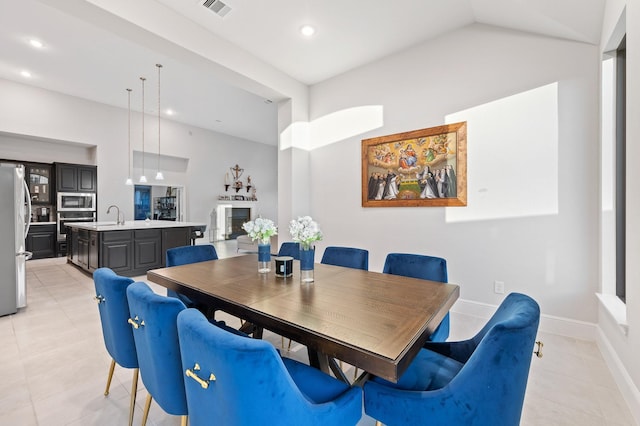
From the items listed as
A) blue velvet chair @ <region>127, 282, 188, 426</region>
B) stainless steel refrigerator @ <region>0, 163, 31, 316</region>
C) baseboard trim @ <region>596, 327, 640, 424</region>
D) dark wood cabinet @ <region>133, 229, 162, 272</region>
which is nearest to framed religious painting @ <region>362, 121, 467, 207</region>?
baseboard trim @ <region>596, 327, 640, 424</region>

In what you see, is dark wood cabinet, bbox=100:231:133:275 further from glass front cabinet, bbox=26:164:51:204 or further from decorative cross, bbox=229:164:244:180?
decorative cross, bbox=229:164:244:180

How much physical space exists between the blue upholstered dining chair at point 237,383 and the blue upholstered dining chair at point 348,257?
5.34ft

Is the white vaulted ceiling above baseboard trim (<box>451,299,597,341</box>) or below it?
above

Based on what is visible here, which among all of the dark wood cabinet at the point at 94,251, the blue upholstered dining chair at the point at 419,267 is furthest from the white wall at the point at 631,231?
the dark wood cabinet at the point at 94,251

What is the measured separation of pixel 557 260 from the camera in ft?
9.00

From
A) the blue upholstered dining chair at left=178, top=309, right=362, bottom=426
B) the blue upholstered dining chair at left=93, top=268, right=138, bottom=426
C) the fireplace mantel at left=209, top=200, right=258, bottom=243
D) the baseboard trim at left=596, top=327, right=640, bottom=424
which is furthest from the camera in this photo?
the fireplace mantel at left=209, top=200, right=258, bottom=243

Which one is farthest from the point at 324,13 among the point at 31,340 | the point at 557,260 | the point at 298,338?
the point at 31,340

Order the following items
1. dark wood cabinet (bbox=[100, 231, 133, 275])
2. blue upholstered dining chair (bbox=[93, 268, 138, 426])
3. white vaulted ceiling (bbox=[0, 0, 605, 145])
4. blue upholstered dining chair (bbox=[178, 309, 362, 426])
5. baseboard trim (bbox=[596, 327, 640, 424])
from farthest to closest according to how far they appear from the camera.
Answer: dark wood cabinet (bbox=[100, 231, 133, 275]) → white vaulted ceiling (bbox=[0, 0, 605, 145]) → baseboard trim (bbox=[596, 327, 640, 424]) → blue upholstered dining chair (bbox=[93, 268, 138, 426]) → blue upholstered dining chair (bbox=[178, 309, 362, 426])

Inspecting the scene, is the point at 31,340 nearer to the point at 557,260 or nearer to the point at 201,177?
the point at 557,260

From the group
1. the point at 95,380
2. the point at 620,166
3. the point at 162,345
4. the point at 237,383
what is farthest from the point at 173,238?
the point at 620,166

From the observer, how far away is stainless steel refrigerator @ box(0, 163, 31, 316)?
3162 millimetres

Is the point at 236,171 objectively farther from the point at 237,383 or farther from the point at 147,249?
the point at 237,383

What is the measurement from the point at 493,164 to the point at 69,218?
844cm

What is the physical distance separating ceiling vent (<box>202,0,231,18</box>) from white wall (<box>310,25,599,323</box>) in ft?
6.19
